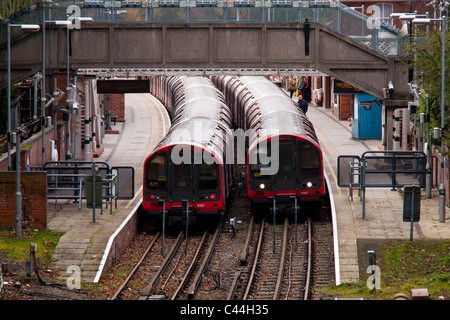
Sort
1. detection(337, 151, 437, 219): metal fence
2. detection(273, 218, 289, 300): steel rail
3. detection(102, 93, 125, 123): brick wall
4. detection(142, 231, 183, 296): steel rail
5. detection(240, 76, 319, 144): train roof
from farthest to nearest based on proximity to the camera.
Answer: detection(102, 93, 125, 123): brick wall, detection(240, 76, 319, 144): train roof, detection(337, 151, 437, 219): metal fence, detection(142, 231, 183, 296): steel rail, detection(273, 218, 289, 300): steel rail

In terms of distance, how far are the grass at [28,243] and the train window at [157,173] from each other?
3.25 meters

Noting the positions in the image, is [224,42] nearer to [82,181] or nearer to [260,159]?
[260,159]

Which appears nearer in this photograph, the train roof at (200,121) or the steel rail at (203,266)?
the steel rail at (203,266)

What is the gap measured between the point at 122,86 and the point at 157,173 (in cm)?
919

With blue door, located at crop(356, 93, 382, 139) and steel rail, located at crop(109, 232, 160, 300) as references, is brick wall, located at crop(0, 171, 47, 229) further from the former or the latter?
blue door, located at crop(356, 93, 382, 139)

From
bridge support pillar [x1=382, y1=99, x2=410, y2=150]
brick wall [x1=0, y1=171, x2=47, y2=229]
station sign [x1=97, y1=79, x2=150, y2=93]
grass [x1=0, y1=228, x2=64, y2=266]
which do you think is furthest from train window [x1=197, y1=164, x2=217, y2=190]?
station sign [x1=97, y1=79, x2=150, y2=93]

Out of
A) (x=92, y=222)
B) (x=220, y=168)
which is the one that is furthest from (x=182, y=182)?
(x=92, y=222)

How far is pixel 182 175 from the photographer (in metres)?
23.9

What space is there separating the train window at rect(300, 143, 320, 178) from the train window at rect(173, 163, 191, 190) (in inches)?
136

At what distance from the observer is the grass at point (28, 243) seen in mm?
19891

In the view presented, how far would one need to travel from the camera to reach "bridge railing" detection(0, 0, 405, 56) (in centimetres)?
2862

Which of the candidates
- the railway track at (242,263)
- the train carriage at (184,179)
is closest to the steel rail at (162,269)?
the railway track at (242,263)

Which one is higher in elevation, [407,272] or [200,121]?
[200,121]

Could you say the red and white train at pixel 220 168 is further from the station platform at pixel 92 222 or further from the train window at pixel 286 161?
the station platform at pixel 92 222
